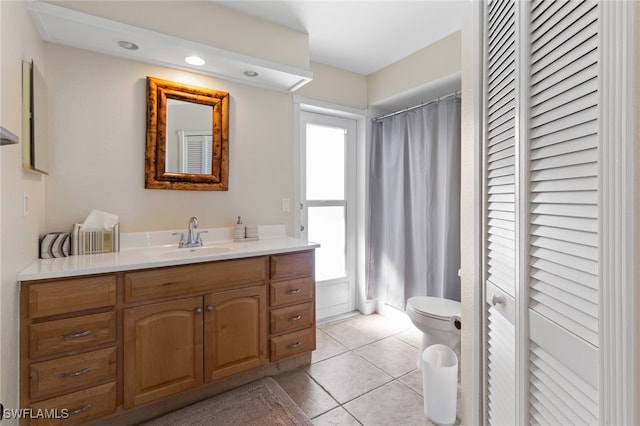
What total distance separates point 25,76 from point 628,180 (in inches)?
84.1

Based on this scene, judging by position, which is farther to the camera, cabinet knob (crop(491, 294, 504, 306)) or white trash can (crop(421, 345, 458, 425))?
white trash can (crop(421, 345, 458, 425))

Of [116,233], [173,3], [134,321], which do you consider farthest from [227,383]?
[173,3]

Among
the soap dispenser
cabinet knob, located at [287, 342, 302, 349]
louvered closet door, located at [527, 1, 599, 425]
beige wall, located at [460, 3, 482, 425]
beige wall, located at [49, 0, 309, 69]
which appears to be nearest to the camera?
louvered closet door, located at [527, 1, 599, 425]

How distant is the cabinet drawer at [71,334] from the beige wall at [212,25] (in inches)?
63.9

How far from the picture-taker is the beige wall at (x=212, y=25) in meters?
1.71

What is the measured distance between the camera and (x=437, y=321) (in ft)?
6.39

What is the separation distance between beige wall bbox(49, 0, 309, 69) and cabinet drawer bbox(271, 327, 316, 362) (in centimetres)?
199

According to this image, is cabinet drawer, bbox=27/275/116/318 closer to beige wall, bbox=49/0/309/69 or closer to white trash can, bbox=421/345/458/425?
beige wall, bbox=49/0/309/69

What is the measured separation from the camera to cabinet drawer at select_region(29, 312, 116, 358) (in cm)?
133

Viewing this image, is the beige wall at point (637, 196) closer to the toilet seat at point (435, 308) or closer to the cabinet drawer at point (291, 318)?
the toilet seat at point (435, 308)

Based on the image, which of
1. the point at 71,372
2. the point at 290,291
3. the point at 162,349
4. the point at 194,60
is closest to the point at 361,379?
the point at 290,291

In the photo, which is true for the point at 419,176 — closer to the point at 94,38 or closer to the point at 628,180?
the point at 628,180

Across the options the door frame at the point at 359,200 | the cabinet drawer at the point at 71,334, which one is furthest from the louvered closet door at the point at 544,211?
the door frame at the point at 359,200

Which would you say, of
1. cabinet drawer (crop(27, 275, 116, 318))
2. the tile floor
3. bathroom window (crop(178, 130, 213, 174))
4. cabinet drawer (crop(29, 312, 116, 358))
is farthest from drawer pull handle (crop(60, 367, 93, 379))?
bathroom window (crop(178, 130, 213, 174))
